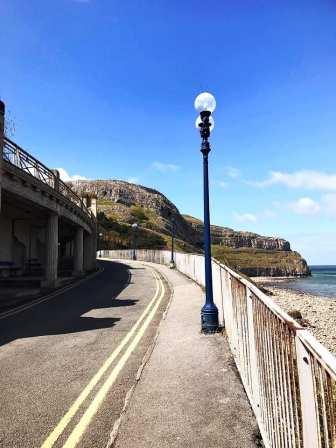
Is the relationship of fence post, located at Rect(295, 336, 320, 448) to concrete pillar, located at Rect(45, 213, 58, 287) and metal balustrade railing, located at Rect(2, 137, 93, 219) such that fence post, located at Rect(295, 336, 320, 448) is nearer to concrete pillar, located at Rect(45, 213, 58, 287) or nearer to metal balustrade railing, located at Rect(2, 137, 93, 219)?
metal balustrade railing, located at Rect(2, 137, 93, 219)

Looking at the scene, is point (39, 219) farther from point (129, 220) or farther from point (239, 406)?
point (129, 220)

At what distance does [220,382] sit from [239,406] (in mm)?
906

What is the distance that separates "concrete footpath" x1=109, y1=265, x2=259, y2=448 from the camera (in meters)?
4.28

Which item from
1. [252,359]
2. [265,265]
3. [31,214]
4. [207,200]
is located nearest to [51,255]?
[31,214]

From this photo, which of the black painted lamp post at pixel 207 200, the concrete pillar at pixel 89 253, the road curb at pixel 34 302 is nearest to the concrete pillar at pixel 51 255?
the road curb at pixel 34 302

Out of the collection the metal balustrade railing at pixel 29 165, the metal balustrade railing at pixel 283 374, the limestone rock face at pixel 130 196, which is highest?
the limestone rock face at pixel 130 196

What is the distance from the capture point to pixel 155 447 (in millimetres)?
4109

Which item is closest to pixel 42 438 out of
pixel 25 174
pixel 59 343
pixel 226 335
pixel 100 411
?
pixel 100 411

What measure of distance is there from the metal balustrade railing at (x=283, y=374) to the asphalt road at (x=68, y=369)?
1875 mm

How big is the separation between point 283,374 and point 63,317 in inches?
384

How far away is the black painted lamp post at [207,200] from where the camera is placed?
30.2 ft

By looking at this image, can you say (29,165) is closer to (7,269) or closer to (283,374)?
(7,269)

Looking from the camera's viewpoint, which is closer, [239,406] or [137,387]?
[239,406]

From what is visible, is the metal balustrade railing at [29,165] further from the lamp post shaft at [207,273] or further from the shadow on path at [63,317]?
the lamp post shaft at [207,273]
